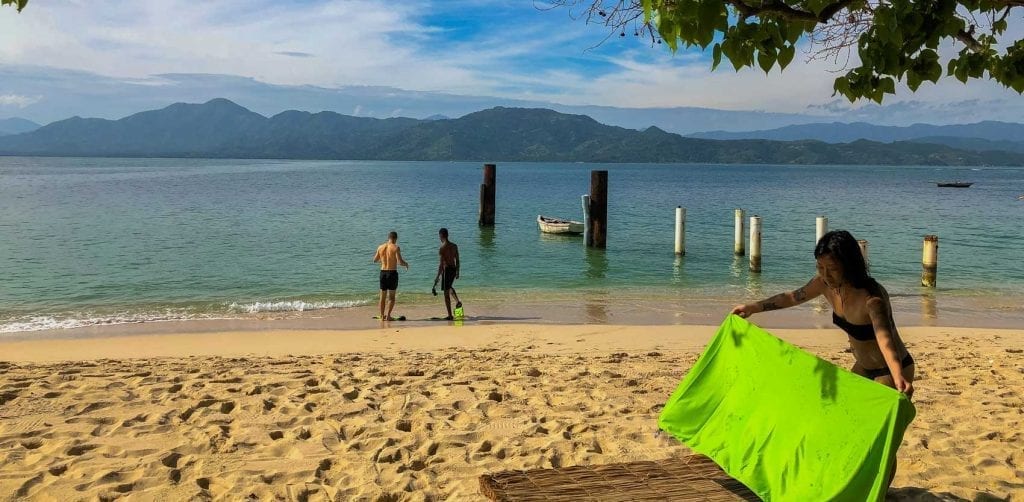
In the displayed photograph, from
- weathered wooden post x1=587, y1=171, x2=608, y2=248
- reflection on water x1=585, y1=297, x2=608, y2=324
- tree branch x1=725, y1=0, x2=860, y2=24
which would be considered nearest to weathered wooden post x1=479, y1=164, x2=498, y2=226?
weathered wooden post x1=587, y1=171, x2=608, y2=248

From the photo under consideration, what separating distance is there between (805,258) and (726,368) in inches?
831

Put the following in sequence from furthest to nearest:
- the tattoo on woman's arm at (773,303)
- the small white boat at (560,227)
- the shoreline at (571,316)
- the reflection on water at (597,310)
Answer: the small white boat at (560,227)
the reflection on water at (597,310)
the shoreline at (571,316)
the tattoo on woman's arm at (773,303)

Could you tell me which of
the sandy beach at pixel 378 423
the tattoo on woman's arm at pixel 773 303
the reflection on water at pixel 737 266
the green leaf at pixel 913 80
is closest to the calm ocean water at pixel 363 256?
the reflection on water at pixel 737 266

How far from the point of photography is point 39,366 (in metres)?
7.93

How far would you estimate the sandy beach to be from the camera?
4.54 m

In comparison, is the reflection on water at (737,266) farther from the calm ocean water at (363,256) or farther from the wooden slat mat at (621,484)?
the wooden slat mat at (621,484)

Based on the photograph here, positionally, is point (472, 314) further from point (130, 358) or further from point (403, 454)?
point (403, 454)

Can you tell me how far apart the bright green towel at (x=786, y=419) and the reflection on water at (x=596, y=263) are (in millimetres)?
14992

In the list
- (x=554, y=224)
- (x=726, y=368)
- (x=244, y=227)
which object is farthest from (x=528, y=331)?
(x=244, y=227)

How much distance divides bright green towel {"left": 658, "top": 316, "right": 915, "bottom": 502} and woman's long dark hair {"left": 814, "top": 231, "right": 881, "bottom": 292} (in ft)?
1.49

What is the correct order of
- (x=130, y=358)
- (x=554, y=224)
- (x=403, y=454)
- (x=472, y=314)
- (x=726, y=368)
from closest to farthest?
(x=726, y=368) → (x=403, y=454) → (x=130, y=358) → (x=472, y=314) → (x=554, y=224)

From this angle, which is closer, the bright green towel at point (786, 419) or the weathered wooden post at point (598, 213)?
the bright green towel at point (786, 419)

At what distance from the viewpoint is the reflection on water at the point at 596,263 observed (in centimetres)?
1997

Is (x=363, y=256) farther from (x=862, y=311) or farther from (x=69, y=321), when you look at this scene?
(x=862, y=311)
